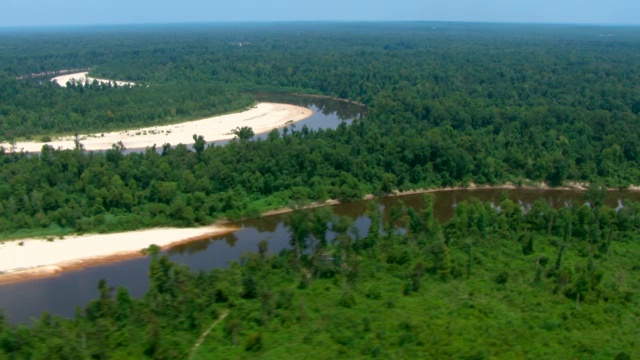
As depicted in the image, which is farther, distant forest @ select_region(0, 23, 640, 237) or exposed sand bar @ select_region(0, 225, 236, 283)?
distant forest @ select_region(0, 23, 640, 237)

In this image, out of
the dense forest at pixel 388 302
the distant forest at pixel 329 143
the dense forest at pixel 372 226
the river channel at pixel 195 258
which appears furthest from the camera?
the distant forest at pixel 329 143

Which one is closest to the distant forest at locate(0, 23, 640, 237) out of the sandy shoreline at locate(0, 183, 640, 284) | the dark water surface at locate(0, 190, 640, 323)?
the sandy shoreline at locate(0, 183, 640, 284)

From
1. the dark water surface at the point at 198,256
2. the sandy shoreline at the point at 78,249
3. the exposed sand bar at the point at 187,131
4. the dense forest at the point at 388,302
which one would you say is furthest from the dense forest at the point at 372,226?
the exposed sand bar at the point at 187,131

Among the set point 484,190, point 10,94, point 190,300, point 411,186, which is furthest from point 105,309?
point 10,94

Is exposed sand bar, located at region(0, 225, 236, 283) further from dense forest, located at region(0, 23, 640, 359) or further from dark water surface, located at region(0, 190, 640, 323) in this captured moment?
dense forest, located at region(0, 23, 640, 359)

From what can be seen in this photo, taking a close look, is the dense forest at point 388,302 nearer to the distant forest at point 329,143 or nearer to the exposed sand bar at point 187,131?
the distant forest at point 329,143
